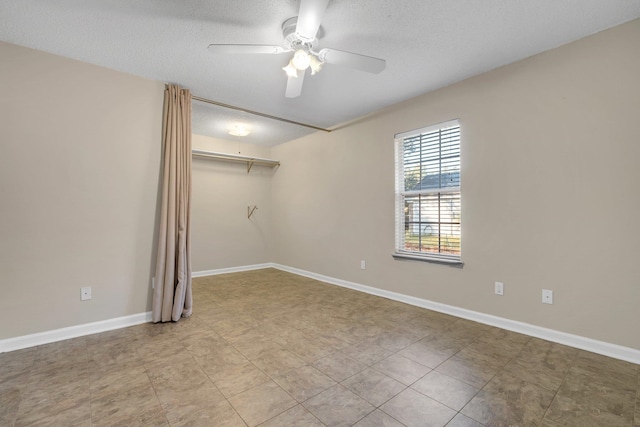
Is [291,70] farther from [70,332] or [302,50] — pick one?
[70,332]

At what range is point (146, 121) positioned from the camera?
3096mm

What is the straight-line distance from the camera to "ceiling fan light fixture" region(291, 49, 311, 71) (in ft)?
7.18

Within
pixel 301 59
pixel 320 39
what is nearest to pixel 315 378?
pixel 301 59

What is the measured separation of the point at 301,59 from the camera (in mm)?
2213

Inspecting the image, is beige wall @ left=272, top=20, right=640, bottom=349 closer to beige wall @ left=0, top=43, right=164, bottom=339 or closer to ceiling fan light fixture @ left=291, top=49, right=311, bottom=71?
ceiling fan light fixture @ left=291, top=49, right=311, bottom=71

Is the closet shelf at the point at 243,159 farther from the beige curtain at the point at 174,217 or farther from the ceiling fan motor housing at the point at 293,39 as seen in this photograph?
the ceiling fan motor housing at the point at 293,39

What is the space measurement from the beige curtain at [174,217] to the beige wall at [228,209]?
2.05m

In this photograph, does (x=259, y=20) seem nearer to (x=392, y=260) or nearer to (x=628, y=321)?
(x=392, y=260)

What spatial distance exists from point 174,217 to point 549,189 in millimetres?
3760

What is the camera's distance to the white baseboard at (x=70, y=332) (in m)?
2.39

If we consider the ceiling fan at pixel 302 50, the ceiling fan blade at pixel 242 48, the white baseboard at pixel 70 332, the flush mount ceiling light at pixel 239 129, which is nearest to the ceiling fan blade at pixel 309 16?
the ceiling fan at pixel 302 50

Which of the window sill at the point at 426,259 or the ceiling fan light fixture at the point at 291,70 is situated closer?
the ceiling fan light fixture at the point at 291,70

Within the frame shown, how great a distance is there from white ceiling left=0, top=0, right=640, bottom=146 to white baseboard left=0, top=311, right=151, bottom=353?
257 centimetres

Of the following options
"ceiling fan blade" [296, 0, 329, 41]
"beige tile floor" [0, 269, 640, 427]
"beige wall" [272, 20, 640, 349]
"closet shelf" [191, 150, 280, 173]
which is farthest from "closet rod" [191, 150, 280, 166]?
"ceiling fan blade" [296, 0, 329, 41]
